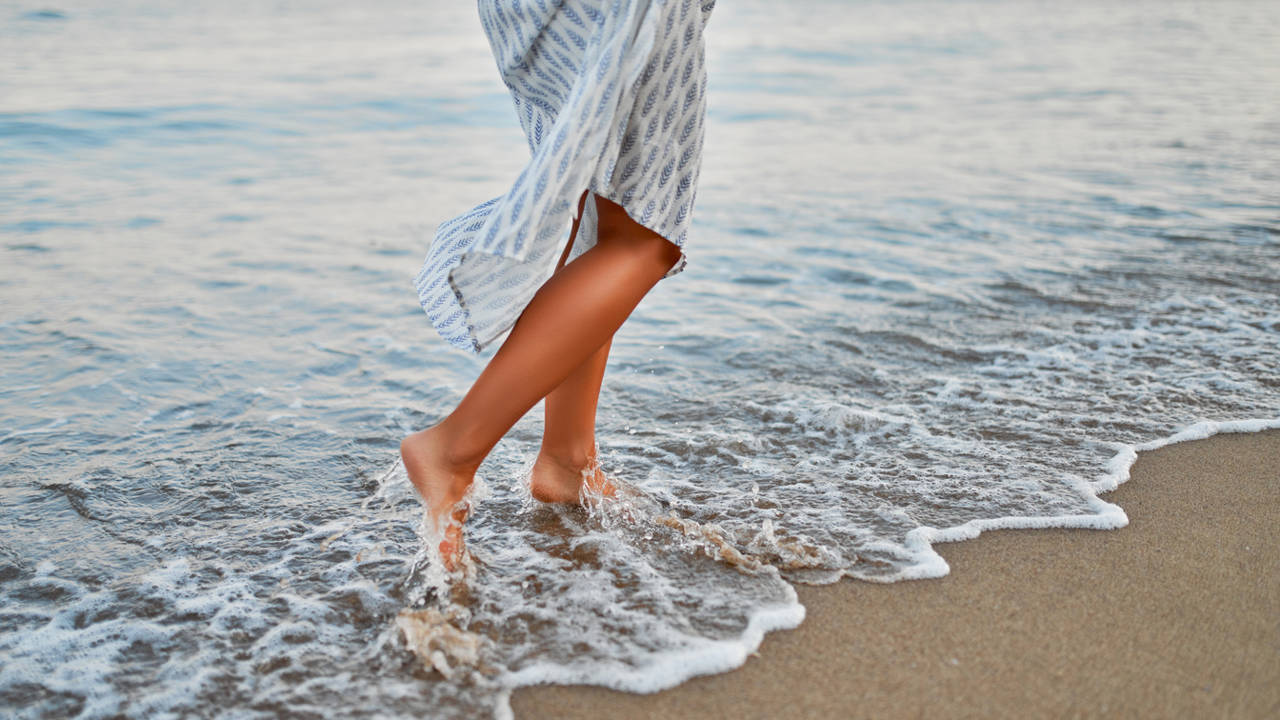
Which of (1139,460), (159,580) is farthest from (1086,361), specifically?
(159,580)

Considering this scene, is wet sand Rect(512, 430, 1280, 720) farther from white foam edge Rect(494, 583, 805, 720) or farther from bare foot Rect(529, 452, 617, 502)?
bare foot Rect(529, 452, 617, 502)

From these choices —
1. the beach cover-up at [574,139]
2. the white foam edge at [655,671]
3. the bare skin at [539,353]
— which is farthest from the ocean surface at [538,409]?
the beach cover-up at [574,139]

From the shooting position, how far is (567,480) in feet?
7.29

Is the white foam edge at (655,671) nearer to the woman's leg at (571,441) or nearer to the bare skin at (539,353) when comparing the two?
the bare skin at (539,353)

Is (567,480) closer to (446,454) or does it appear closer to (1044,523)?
(446,454)

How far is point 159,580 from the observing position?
1.92 m

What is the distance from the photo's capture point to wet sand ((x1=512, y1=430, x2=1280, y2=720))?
151 centimetres

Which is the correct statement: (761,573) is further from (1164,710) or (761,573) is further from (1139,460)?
(1139,460)

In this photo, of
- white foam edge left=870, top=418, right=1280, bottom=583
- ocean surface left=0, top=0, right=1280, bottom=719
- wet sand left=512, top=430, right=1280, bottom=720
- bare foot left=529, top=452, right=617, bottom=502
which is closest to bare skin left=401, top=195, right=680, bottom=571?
ocean surface left=0, top=0, right=1280, bottom=719

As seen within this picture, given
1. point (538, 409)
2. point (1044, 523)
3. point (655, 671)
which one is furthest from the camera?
point (538, 409)

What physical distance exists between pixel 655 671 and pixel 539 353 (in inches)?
22.0

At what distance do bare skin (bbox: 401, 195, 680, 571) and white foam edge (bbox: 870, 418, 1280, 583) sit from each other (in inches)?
27.8

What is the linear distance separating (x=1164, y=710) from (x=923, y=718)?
0.35m

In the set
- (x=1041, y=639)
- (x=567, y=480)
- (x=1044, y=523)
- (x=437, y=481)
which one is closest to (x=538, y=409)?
(x=567, y=480)
